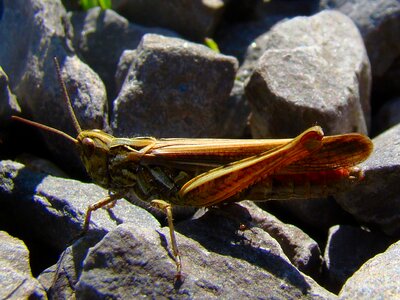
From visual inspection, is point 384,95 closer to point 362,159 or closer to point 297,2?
point 297,2

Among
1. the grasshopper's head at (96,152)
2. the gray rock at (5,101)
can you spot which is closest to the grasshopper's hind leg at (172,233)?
the grasshopper's head at (96,152)

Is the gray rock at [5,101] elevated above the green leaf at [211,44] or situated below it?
above

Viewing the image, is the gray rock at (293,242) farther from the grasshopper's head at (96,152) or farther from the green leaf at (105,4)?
the green leaf at (105,4)

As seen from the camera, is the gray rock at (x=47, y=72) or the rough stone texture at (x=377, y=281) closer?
the rough stone texture at (x=377, y=281)

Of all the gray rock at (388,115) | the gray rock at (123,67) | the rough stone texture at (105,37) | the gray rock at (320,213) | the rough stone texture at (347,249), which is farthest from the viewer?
the rough stone texture at (105,37)

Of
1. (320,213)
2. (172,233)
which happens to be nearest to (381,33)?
(320,213)

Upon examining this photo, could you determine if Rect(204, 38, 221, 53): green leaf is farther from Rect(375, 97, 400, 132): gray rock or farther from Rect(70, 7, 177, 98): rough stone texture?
Rect(375, 97, 400, 132): gray rock
